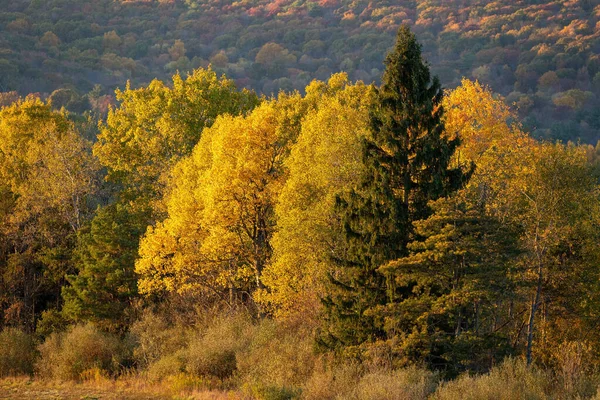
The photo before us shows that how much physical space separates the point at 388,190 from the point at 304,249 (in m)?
6.41

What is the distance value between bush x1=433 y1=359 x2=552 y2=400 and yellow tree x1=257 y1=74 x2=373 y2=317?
398 inches

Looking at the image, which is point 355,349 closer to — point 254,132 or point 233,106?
point 254,132

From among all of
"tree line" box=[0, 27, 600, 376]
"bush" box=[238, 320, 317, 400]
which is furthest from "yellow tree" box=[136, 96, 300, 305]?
"bush" box=[238, 320, 317, 400]

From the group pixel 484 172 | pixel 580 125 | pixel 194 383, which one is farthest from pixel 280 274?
pixel 580 125

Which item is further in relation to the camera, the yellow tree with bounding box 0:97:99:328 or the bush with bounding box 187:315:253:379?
the yellow tree with bounding box 0:97:99:328

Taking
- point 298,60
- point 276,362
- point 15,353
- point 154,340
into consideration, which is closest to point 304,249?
point 276,362

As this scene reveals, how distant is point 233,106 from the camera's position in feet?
191

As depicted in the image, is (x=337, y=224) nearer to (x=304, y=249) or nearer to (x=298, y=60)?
(x=304, y=249)

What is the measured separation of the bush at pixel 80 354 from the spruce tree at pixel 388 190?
51.6ft

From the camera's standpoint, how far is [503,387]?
2023 centimetres

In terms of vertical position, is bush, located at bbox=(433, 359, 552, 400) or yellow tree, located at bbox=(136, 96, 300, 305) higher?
yellow tree, located at bbox=(136, 96, 300, 305)

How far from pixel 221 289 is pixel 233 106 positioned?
18.2 metres

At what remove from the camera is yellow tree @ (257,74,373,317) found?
Answer: 108ft

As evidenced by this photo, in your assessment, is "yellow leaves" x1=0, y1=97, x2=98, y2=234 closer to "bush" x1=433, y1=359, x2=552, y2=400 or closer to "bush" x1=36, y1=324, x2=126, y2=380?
"bush" x1=36, y1=324, x2=126, y2=380
